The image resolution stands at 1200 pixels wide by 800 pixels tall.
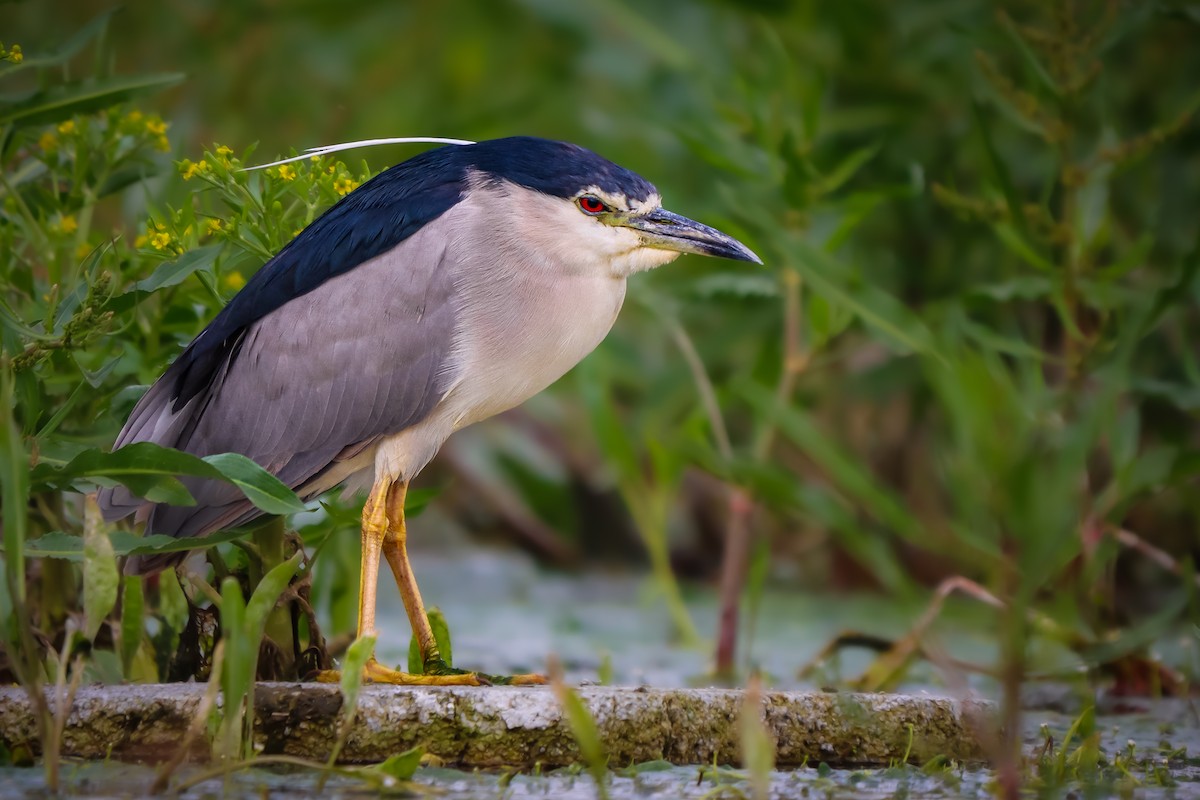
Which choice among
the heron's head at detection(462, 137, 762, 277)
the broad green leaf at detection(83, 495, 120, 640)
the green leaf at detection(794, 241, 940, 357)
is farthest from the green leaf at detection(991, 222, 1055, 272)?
the broad green leaf at detection(83, 495, 120, 640)

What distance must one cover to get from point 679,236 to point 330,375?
0.83 meters

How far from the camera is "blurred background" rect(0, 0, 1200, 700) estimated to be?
3.06 metres

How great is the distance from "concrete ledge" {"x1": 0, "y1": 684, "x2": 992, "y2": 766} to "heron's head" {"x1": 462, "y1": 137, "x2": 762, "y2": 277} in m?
1.07

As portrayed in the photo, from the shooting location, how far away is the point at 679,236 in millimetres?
3209

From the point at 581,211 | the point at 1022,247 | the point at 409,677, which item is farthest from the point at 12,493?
the point at 1022,247

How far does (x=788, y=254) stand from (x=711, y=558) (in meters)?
3.15

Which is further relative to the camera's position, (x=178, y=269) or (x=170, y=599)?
(x=170, y=599)

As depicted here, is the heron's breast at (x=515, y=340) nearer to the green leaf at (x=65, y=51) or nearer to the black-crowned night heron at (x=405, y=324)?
the black-crowned night heron at (x=405, y=324)

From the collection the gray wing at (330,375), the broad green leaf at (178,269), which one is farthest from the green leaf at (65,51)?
the gray wing at (330,375)

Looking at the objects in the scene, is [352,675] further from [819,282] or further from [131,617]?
[819,282]

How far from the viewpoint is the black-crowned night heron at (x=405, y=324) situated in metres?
3.04

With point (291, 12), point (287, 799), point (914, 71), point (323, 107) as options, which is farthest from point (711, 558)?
point (287, 799)

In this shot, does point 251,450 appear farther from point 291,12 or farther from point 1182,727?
point 291,12

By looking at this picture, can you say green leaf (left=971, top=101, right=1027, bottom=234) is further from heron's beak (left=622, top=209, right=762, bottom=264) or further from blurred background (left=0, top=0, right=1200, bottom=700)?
heron's beak (left=622, top=209, right=762, bottom=264)
